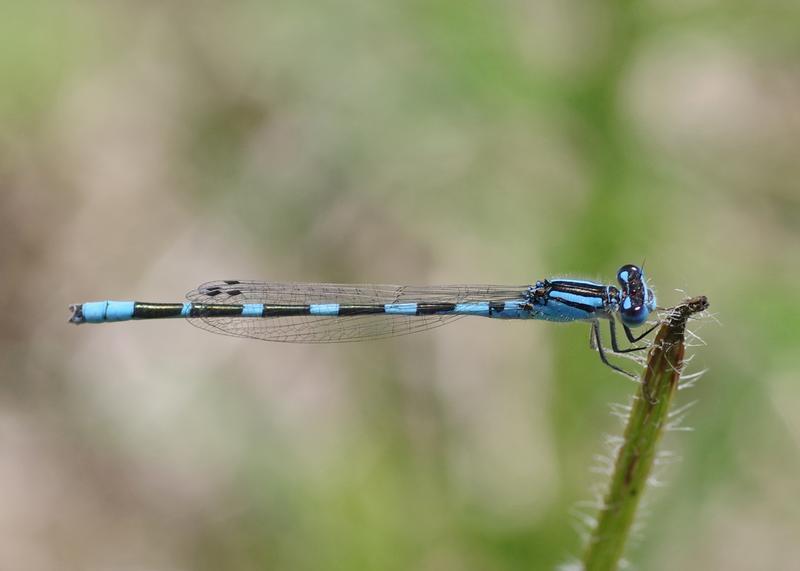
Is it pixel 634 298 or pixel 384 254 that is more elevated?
pixel 384 254

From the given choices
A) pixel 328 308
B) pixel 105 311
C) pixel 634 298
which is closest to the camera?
pixel 634 298

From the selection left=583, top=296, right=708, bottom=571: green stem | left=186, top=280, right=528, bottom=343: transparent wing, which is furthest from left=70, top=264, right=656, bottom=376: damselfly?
left=583, top=296, right=708, bottom=571: green stem

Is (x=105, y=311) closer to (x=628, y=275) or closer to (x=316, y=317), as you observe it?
(x=316, y=317)

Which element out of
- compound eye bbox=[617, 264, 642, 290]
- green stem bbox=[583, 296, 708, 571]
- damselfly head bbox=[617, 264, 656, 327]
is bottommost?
green stem bbox=[583, 296, 708, 571]

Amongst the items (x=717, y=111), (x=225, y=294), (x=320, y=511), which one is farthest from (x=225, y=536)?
(x=717, y=111)

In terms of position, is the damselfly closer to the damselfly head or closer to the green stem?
the damselfly head

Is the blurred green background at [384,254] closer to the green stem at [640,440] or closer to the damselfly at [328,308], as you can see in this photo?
the damselfly at [328,308]

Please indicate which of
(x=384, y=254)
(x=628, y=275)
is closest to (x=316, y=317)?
(x=384, y=254)

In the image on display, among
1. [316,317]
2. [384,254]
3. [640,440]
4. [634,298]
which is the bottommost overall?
[640,440]
